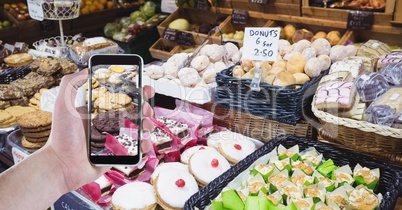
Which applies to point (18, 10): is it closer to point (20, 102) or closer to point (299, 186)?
point (20, 102)

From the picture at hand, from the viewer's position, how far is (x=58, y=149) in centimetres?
118

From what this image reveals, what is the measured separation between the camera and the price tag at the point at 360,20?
2.64 meters

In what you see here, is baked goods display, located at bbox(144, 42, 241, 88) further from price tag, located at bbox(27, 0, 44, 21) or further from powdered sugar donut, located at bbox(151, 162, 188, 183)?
price tag, located at bbox(27, 0, 44, 21)

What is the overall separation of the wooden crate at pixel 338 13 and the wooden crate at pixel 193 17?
88 centimetres

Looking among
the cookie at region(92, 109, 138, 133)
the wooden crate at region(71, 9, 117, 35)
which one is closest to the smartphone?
the cookie at region(92, 109, 138, 133)

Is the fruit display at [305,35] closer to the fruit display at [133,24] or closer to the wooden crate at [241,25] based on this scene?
the wooden crate at [241,25]

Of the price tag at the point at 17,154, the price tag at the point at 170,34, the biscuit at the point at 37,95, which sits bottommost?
the price tag at the point at 17,154

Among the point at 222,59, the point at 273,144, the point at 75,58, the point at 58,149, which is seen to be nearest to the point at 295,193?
the point at 273,144

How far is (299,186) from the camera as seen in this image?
1.54m

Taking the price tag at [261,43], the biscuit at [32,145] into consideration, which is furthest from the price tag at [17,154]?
the price tag at [261,43]

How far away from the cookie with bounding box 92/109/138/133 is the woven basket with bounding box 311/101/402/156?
1.04 m

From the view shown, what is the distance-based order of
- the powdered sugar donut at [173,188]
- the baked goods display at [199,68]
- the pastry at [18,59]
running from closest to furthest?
the powdered sugar donut at [173,188] < the baked goods display at [199,68] < the pastry at [18,59]

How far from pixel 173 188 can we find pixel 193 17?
2.47m

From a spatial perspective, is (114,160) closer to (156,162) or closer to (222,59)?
(156,162)
